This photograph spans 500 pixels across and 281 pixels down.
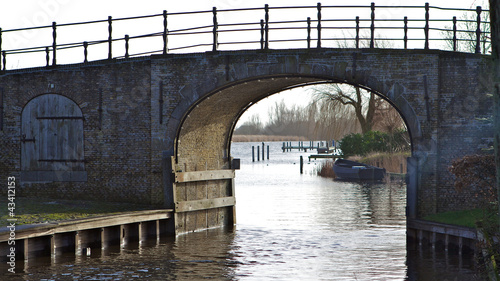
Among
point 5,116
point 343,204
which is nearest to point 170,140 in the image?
point 5,116

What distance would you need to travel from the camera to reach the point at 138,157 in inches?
746

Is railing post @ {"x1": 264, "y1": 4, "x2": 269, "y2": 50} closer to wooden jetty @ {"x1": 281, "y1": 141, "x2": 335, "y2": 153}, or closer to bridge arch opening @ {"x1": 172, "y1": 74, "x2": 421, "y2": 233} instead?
bridge arch opening @ {"x1": 172, "y1": 74, "x2": 421, "y2": 233}

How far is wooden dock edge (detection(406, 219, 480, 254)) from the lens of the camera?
15118mm

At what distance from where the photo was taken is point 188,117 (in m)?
18.8

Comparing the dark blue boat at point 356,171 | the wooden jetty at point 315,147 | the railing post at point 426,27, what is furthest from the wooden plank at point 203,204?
the wooden jetty at point 315,147

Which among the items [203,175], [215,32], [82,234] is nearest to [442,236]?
[203,175]

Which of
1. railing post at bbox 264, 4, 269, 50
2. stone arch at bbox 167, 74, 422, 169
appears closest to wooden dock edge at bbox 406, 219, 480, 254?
stone arch at bbox 167, 74, 422, 169

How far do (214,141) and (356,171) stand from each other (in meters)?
19.9

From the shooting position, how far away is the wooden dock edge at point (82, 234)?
14727 mm

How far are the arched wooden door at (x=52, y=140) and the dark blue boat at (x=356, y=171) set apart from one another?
22665 millimetres

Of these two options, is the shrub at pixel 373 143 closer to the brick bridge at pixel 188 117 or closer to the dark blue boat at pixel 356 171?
the dark blue boat at pixel 356 171

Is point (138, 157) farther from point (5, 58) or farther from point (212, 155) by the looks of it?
point (5, 58)

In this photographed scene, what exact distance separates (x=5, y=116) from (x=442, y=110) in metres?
13.0

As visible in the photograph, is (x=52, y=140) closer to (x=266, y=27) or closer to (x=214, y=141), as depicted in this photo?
(x=214, y=141)
